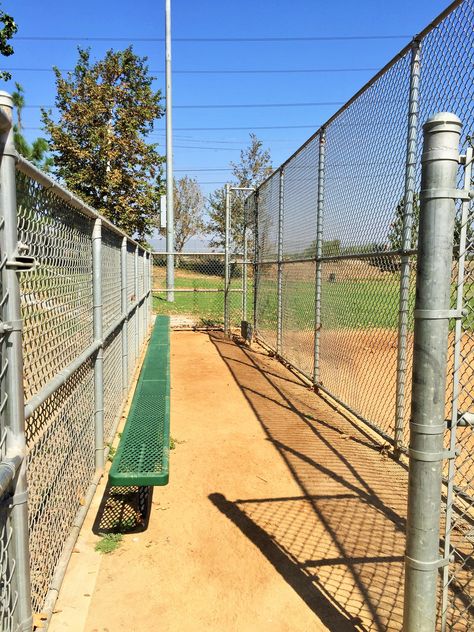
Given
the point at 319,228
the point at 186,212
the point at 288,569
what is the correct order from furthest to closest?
the point at 186,212
the point at 319,228
the point at 288,569

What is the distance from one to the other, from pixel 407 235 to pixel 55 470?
307 cm

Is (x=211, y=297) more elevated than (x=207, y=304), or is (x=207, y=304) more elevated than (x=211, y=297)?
(x=211, y=297)

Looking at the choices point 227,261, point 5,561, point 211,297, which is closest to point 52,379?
point 5,561

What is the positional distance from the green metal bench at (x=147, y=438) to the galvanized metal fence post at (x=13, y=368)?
1.27 metres

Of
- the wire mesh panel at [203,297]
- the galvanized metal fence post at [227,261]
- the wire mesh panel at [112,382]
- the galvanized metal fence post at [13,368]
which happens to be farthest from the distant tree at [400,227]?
the wire mesh panel at [203,297]

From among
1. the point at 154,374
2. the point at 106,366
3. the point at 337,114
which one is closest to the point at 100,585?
the point at 106,366

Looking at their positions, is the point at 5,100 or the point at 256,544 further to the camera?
the point at 256,544

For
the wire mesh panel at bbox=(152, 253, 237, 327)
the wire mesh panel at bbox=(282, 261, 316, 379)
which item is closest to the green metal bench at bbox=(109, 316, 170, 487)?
the wire mesh panel at bbox=(282, 261, 316, 379)

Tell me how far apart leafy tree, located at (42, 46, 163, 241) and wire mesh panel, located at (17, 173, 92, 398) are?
16.6 metres

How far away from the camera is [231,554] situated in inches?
122

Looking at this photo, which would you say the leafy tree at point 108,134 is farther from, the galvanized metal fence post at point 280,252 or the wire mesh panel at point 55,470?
the wire mesh panel at point 55,470

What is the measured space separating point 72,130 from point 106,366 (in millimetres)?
17236

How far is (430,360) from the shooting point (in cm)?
193

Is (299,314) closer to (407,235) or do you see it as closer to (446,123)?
(407,235)
